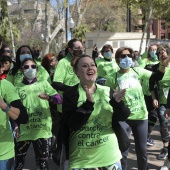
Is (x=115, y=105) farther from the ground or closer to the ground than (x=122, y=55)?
closer to the ground

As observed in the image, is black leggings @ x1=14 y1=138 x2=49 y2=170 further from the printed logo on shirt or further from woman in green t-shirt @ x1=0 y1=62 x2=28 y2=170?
the printed logo on shirt

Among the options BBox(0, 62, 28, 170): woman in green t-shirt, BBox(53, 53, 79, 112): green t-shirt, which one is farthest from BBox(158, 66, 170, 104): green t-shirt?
BBox(0, 62, 28, 170): woman in green t-shirt

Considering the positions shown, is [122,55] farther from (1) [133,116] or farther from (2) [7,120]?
(2) [7,120]

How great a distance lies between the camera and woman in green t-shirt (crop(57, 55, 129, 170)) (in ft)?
9.91

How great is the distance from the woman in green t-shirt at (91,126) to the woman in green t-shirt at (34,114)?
1.30 meters

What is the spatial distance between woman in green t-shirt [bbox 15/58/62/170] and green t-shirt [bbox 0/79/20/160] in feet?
3.34

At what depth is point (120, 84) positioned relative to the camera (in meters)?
4.68

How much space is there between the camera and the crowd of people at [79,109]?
3055 millimetres

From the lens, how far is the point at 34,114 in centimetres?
439

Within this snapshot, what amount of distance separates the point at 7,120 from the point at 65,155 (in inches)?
24.4

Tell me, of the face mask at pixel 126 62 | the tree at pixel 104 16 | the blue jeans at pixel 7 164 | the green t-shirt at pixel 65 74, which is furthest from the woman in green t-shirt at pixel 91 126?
the tree at pixel 104 16

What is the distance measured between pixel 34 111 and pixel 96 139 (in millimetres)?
1499

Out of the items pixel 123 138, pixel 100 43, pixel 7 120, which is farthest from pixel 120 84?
pixel 100 43

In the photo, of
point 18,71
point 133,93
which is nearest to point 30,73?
point 18,71
